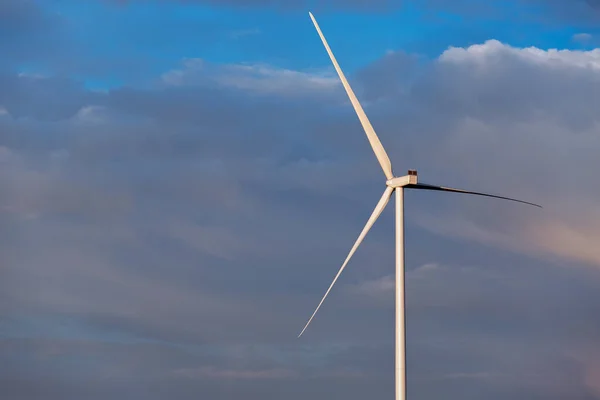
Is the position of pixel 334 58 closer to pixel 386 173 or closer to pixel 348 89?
pixel 348 89

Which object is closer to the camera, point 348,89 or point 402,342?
point 402,342

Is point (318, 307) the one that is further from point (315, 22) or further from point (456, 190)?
point (315, 22)

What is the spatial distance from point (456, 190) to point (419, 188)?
10.5 feet

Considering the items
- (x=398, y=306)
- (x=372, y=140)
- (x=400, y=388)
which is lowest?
(x=400, y=388)

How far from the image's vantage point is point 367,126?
6588 centimetres

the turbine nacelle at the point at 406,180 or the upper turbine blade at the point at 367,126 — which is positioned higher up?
the upper turbine blade at the point at 367,126

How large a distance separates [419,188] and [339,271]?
23.9ft

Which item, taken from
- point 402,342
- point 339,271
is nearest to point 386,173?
point 339,271

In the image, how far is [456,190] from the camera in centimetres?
6456

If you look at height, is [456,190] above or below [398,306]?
above

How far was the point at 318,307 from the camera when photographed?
2451 inches

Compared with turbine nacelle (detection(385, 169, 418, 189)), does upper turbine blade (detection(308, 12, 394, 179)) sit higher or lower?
higher

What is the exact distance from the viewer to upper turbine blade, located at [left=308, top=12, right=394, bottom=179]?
210 ft

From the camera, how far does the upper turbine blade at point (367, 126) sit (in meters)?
64.0
